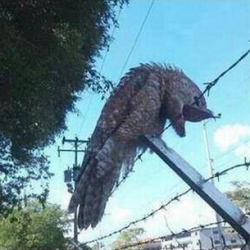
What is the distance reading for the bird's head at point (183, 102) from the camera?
2307 millimetres

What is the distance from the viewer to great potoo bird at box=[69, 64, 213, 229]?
224 centimetres

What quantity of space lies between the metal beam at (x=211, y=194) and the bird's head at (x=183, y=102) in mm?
257

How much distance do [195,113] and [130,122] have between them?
1.23 ft

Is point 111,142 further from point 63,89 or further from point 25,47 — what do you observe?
point 63,89

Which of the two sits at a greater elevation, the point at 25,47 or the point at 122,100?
the point at 25,47

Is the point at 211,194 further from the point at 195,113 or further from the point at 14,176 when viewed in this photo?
the point at 14,176

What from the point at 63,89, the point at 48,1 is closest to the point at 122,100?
the point at 48,1

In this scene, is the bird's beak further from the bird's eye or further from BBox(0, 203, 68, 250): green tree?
BBox(0, 203, 68, 250): green tree

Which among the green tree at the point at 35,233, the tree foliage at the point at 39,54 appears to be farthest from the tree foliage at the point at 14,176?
the green tree at the point at 35,233

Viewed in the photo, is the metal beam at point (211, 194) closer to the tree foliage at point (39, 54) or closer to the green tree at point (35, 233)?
the tree foliage at point (39, 54)

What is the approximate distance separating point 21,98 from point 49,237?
55.5ft

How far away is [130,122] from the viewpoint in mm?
2273

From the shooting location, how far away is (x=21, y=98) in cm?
343

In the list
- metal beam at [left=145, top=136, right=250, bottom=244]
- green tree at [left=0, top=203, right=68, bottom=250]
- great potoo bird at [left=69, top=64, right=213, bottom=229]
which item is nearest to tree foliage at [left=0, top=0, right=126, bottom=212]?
great potoo bird at [left=69, top=64, right=213, bottom=229]
